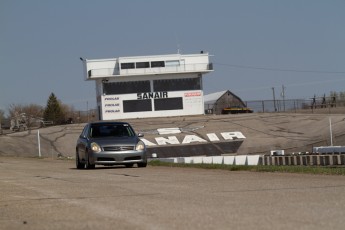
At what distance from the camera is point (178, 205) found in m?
9.52

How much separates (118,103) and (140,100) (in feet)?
9.78

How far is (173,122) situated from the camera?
72625mm

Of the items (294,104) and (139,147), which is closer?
(139,147)

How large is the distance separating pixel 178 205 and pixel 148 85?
248ft

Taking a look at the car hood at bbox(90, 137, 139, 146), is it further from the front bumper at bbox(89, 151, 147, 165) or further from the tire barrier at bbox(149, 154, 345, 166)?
the tire barrier at bbox(149, 154, 345, 166)

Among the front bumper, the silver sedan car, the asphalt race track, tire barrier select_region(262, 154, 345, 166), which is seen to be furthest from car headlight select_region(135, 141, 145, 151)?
tire barrier select_region(262, 154, 345, 166)

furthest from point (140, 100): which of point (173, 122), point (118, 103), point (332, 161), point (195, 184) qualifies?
point (195, 184)

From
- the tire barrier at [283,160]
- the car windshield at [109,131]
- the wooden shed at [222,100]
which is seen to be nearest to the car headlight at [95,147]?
the car windshield at [109,131]

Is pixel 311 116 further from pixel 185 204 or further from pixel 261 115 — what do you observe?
pixel 185 204

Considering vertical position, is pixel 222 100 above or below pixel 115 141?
above

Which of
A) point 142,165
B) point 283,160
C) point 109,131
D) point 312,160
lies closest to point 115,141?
point 109,131

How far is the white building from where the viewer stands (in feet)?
274

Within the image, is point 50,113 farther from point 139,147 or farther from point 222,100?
point 139,147

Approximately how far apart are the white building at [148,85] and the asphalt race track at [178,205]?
228ft
